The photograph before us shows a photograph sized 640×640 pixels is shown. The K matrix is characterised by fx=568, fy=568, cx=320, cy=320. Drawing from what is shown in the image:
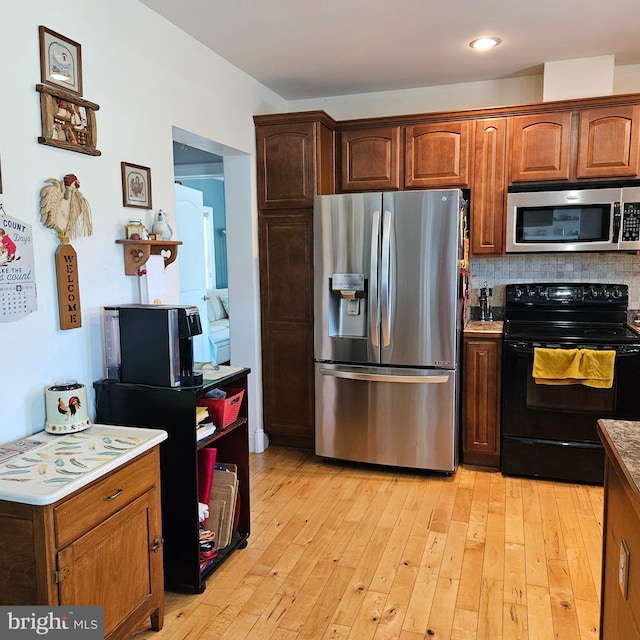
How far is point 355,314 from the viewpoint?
11.5 feet

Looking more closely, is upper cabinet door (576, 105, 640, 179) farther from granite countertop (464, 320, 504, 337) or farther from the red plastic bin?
the red plastic bin

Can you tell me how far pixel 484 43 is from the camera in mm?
3172

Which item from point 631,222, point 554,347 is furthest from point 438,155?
point 554,347

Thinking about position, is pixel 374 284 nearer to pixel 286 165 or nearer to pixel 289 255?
pixel 289 255

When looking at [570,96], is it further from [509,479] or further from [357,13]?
[509,479]

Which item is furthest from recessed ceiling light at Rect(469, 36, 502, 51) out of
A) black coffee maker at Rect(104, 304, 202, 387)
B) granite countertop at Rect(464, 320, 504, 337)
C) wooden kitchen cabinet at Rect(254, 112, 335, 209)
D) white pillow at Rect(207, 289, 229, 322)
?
white pillow at Rect(207, 289, 229, 322)

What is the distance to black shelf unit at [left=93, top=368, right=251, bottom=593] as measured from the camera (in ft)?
7.16

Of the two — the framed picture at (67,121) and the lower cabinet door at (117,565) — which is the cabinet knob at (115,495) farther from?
the framed picture at (67,121)

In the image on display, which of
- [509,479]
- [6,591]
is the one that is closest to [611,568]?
[6,591]

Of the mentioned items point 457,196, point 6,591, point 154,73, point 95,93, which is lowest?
point 6,591

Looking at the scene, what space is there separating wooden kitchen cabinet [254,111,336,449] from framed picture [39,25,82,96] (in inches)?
64.2

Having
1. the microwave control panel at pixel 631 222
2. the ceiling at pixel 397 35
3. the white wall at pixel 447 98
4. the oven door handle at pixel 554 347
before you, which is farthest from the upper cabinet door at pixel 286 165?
the microwave control panel at pixel 631 222

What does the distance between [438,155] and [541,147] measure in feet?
2.07

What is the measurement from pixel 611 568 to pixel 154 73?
267cm
